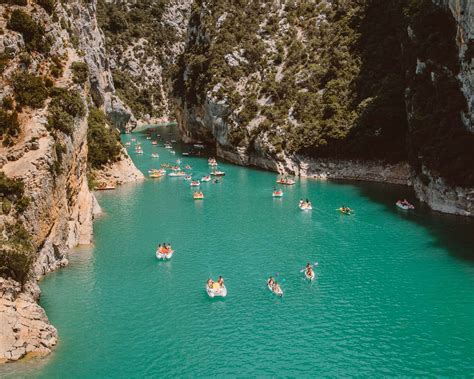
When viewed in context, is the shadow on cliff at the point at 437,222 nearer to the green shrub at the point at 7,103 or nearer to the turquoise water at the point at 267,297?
the turquoise water at the point at 267,297

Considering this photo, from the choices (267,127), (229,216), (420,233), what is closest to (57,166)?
(229,216)

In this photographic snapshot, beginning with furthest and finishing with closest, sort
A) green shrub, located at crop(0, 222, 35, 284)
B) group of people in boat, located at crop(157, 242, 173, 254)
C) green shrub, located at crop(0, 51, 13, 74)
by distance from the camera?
1. group of people in boat, located at crop(157, 242, 173, 254)
2. green shrub, located at crop(0, 51, 13, 74)
3. green shrub, located at crop(0, 222, 35, 284)

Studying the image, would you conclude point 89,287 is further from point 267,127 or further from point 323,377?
point 267,127

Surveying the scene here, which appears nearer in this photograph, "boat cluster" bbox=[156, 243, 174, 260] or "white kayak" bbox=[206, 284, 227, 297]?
"white kayak" bbox=[206, 284, 227, 297]

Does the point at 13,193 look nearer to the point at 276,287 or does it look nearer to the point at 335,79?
the point at 276,287

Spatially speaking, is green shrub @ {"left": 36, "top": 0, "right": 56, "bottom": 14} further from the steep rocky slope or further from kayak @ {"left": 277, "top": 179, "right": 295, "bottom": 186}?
kayak @ {"left": 277, "top": 179, "right": 295, "bottom": 186}

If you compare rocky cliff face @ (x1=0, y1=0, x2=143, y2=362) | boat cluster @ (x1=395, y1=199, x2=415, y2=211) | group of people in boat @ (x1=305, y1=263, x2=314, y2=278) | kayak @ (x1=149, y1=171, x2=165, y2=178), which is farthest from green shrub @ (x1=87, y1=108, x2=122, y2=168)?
group of people in boat @ (x1=305, y1=263, x2=314, y2=278)
